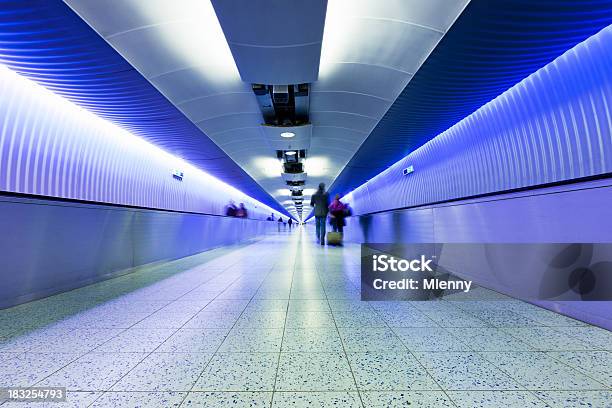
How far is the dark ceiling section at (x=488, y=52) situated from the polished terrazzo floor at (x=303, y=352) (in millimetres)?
3013

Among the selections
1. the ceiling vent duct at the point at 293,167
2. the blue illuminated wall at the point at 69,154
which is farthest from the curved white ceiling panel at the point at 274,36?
the ceiling vent duct at the point at 293,167

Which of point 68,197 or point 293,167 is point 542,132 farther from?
point 293,167

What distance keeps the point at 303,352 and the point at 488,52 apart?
12.5ft

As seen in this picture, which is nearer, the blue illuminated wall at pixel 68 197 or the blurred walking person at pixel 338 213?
the blue illuminated wall at pixel 68 197

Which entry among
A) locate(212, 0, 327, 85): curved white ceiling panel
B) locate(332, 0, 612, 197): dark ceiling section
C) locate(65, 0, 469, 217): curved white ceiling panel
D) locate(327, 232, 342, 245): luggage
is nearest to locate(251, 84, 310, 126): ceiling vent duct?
locate(65, 0, 469, 217): curved white ceiling panel

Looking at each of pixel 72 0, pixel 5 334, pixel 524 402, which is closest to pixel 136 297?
pixel 5 334

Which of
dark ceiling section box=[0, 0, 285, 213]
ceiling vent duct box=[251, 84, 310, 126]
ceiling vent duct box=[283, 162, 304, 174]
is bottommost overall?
dark ceiling section box=[0, 0, 285, 213]

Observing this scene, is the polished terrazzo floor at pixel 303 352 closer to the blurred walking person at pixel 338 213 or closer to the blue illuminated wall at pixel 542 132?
the blue illuminated wall at pixel 542 132

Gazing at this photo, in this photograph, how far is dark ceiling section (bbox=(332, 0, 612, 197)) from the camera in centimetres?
277

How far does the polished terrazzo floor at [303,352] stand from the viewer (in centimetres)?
188

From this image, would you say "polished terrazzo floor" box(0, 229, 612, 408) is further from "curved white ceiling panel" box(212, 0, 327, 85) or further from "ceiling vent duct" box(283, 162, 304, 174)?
"ceiling vent duct" box(283, 162, 304, 174)

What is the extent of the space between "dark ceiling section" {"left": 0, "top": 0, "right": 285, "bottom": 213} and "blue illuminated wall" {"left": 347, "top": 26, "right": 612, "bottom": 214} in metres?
5.45

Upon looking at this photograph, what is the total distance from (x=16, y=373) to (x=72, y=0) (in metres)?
3.28

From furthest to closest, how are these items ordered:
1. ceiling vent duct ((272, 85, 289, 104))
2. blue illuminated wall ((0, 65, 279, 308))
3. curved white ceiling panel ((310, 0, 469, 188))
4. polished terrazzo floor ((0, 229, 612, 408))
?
1. ceiling vent duct ((272, 85, 289, 104))
2. blue illuminated wall ((0, 65, 279, 308))
3. curved white ceiling panel ((310, 0, 469, 188))
4. polished terrazzo floor ((0, 229, 612, 408))
